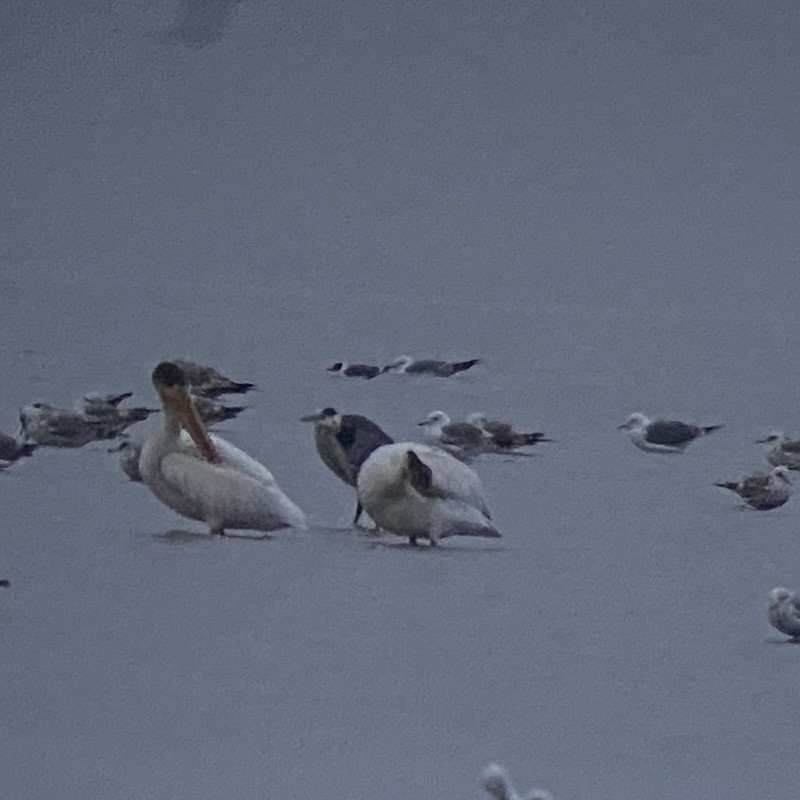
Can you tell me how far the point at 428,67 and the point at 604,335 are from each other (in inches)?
21.9

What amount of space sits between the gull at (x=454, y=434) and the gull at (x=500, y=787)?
0.51m

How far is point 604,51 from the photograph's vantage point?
258cm

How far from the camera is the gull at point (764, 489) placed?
8.05 ft

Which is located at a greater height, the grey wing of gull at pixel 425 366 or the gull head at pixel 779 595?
the grey wing of gull at pixel 425 366

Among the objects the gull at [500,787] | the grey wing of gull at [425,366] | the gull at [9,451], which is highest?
the grey wing of gull at [425,366]

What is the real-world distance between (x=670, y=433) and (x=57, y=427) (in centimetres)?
101

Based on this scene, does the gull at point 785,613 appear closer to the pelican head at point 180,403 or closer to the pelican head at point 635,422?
the pelican head at point 635,422

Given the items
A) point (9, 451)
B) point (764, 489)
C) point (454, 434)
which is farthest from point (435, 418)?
point (9, 451)

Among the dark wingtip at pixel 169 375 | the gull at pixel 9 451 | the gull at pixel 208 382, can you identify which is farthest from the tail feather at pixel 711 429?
the gull at pixel 9 451

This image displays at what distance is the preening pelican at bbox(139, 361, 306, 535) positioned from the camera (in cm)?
244

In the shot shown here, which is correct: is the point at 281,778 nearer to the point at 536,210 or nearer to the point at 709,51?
the point at 536,210

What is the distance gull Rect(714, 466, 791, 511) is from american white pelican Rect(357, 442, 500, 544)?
0.41 metres

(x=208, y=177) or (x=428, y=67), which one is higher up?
(x=428, y=67)

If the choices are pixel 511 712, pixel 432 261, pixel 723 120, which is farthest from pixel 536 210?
pixel 511 712
